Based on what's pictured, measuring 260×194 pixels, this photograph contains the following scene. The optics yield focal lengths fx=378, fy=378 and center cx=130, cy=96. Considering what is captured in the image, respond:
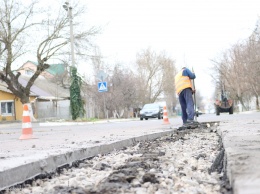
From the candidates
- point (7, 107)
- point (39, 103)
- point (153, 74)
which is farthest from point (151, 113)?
point (153, 74)

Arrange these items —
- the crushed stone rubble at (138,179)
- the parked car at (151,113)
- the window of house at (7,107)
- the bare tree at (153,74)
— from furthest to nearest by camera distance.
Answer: the bare tree at (153,74), the window of house at (7,107), the parked car at (151,113), the crushed stone rubble at (138,179)

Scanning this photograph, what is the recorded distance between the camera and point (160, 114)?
2959 centimetres

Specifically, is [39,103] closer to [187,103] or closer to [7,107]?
[7,107]

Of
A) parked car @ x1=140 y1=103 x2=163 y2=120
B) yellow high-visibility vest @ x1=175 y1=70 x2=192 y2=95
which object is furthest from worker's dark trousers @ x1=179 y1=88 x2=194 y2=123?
parked car @ x1=140 y1=103 x2=163 y2=120

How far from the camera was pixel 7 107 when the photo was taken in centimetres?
4191

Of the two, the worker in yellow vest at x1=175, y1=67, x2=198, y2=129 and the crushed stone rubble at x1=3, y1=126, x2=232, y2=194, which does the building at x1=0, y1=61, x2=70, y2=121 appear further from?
the crushed stone rubble at x1=3, y1=126, x2=232, y2=194

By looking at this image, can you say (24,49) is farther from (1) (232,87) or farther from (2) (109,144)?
(1) (232,87)

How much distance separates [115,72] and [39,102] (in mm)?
10515

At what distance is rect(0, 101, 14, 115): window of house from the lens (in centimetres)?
4166

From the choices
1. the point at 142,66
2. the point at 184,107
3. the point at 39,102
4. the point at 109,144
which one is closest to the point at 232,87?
the point at 142,66

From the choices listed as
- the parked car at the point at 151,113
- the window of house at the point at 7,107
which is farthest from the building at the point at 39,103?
the parked car at the point at 151,113

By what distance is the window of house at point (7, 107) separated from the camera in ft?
137

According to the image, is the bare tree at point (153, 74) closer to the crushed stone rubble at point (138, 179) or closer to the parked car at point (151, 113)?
the parked car at point (151, 113)

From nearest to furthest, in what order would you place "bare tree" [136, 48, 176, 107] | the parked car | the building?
the parked car → the building → "bare tree" [136, 48, 176, 107]
